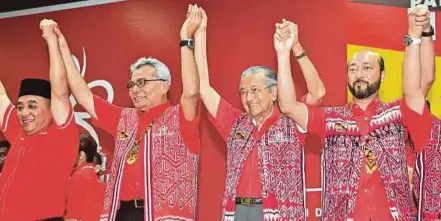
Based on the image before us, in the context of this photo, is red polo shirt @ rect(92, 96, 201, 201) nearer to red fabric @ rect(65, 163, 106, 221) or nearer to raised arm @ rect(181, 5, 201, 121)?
raised arm @ rect(181, 5, 201, 121)

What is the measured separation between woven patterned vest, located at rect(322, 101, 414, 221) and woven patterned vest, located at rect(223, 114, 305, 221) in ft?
0.51

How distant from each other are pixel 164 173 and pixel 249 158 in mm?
498

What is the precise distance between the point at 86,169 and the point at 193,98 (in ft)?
5.45

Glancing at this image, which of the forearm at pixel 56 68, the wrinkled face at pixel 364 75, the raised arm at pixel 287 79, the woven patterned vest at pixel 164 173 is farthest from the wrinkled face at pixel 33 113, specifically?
the wrinkled face at pixel 364 75

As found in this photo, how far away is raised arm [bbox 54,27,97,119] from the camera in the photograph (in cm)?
434

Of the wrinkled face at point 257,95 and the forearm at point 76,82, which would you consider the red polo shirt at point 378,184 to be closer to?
the wrinkled face at point 257,95

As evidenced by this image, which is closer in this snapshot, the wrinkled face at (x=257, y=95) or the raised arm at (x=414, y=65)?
the raised arm at (x=414, y=65)

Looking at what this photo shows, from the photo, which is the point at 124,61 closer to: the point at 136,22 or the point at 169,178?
the point at 136,22

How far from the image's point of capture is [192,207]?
4.22m

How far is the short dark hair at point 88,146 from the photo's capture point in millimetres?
5586

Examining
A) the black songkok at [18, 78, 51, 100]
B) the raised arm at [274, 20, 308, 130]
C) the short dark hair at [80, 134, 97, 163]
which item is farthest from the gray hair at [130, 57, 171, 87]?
the short dark hair at [80, 134, 97, 163]

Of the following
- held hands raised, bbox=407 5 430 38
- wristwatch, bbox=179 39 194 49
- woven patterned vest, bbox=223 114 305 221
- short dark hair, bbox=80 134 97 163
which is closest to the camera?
held hands raised, bbox=407 5 430 38

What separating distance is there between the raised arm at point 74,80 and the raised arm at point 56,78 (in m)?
0.03

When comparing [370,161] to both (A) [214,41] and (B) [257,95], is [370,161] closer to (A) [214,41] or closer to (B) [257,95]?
(B) [257,95]
